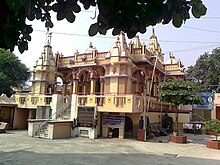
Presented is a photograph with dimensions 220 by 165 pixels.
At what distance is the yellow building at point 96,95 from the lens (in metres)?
13.6

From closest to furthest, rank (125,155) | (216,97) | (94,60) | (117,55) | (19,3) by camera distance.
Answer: (19,3) → (125,155) → (117,55) → (94,60) → (216,97)

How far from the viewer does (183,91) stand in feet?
42.3

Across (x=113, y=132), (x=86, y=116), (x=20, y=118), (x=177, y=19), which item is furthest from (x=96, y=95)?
(x=177, y=19)

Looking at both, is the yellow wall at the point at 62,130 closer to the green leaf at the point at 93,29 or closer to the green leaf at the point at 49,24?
the green leaf at the point at 49,24

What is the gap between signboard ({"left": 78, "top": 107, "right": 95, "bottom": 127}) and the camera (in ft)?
46.2

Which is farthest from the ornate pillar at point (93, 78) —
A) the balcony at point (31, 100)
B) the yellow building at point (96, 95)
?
the balcony at point (31, 100)

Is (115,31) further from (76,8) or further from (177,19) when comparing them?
(177,19)

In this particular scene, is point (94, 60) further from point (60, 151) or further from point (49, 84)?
point (60, 151)

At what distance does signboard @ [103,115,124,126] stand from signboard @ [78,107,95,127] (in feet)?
2.93

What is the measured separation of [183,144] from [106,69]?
6.51 meters

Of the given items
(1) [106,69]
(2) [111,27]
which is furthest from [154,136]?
(2) [111,27]

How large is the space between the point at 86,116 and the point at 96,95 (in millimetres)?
1404

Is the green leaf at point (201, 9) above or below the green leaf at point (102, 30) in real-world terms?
above

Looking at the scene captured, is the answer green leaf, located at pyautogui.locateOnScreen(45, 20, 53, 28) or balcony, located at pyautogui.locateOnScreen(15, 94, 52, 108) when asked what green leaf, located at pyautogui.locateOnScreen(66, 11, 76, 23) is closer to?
green leaf, located at pyautogui.locateOnScreen(45, 20, 53, 28)
